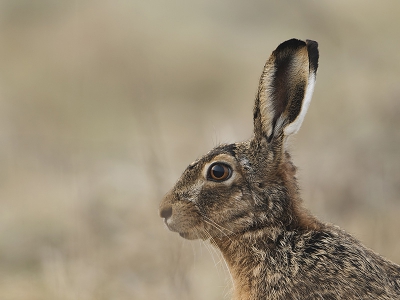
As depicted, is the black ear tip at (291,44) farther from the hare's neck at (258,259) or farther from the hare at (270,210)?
the hare's neck at (258,259)

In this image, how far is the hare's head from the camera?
4469 mm

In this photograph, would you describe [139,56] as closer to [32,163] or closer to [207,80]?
[207,80]

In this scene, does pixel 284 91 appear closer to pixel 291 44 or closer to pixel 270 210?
pixel 291 44

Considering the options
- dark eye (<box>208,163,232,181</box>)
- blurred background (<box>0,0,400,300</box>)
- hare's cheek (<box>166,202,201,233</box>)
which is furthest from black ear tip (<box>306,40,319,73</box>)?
hare's cheek (<box>166,202,201,233</box>)

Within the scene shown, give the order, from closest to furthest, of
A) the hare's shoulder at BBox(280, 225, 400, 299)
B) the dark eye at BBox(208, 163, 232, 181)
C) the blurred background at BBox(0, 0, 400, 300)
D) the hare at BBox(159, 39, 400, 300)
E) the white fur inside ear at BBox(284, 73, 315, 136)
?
the hare's shoulder at BBox(280, 225, 400, 299)
the hare at BBox(159, 39, 400, 300)
the white fur inside ear at BBox(284, 73, 315, 136)
the dark eye at BBox(208, 163, 232, 181)
the blurred background at BBox(0, 0, 400, 300)

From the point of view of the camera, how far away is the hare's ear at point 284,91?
444cm

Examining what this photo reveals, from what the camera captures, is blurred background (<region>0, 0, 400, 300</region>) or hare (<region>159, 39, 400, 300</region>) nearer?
hare (<region>159, 39, 400, 300</region>)

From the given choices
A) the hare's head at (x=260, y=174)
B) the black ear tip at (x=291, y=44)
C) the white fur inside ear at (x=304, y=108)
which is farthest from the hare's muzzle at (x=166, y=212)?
the black ear tip at (x=291, y=44)

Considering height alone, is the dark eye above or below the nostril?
above

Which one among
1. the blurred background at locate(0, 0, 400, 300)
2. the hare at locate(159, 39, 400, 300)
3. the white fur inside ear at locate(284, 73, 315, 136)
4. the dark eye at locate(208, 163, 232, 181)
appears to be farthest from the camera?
the blurred background at locate(0, 0, 400, 300)

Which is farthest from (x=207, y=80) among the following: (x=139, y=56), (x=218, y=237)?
(x=218, y=237)

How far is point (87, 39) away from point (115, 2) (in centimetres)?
310

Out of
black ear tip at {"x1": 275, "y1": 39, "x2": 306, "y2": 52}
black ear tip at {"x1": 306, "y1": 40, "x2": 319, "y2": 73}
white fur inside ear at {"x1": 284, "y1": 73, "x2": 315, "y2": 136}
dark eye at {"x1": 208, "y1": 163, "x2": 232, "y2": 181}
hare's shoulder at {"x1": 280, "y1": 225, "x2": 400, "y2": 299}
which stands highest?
black ear tip at {"x1": 275, "y1": 39, "x2": 306, "y2": 52}

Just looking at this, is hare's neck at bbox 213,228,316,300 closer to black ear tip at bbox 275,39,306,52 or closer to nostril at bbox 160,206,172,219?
nostril at bbox 160,206,172,219
